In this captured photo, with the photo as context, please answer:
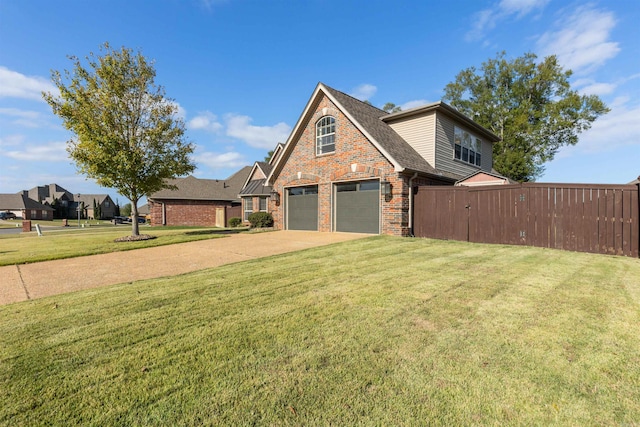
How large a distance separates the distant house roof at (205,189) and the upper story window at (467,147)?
23176mm

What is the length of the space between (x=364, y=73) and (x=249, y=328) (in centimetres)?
1952

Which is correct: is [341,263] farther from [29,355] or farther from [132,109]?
[132,109]

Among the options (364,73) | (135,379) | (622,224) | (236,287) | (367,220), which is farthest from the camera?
(364,73)

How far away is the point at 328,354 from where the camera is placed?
2.63m

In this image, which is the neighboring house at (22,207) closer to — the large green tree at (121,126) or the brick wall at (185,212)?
the brick wall at (185,212)

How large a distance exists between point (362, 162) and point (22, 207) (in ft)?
264

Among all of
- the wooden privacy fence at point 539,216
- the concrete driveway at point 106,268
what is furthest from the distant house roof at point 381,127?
the concrete driveway at point 106,268

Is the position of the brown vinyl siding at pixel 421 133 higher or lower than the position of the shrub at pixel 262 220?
higher

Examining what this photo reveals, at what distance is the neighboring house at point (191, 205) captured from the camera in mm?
30109

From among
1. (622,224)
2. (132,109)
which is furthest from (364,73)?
(622,224)

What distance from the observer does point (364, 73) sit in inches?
752

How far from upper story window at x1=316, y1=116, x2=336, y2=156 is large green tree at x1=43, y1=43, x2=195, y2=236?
6.63 metres

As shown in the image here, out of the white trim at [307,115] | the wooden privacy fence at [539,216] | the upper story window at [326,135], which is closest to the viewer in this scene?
the wooden privacy fence at [539,216]

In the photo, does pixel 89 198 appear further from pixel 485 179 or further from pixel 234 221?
pixel 485 179
